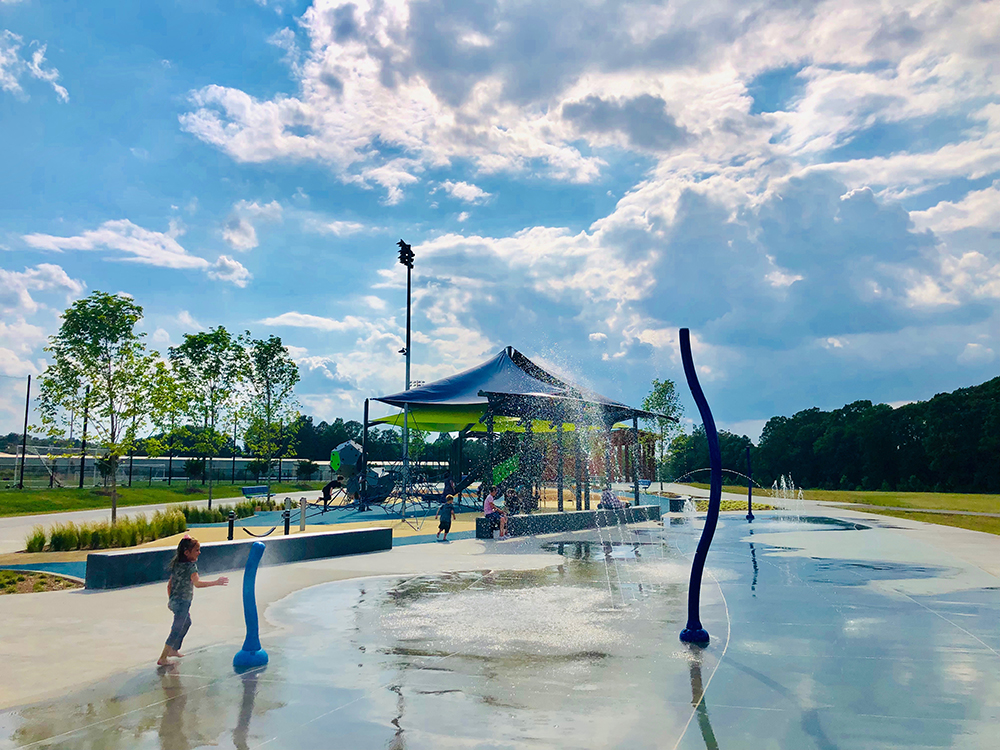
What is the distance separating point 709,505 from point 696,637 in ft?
4.49

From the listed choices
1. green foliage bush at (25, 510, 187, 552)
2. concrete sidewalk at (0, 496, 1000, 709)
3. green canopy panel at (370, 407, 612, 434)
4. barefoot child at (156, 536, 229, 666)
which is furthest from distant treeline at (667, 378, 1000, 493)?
barefoot child at (156, 536, 229, 666)

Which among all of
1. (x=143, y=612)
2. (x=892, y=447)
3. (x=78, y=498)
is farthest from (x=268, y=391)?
(x=892, y=447)

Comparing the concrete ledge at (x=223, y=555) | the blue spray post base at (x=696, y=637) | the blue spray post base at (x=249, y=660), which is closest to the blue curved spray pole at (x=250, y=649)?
the blue spray post base at (x=249, y=660)

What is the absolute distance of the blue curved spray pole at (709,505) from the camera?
7.60 m

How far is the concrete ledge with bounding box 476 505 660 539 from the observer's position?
61.6 ft

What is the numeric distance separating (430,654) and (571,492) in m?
40.7

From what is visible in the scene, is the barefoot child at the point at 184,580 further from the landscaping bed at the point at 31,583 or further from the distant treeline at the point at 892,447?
the distant treeline at the point at 892,447

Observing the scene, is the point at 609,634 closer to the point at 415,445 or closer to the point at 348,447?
the point at 348,447

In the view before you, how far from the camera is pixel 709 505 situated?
25.4 feet

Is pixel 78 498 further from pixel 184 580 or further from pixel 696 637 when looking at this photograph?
pixel 696 637

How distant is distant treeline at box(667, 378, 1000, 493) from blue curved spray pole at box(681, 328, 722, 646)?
52623 millimetres

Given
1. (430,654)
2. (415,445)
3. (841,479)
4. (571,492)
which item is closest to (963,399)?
(841,479)

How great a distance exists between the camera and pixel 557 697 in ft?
19.2

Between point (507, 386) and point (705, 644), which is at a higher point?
point (507, 386)
